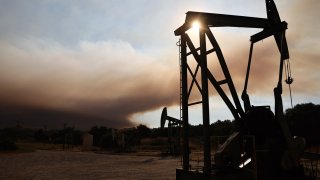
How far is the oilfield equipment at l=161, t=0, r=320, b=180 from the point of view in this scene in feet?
29.3

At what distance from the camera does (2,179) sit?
50.9 ft

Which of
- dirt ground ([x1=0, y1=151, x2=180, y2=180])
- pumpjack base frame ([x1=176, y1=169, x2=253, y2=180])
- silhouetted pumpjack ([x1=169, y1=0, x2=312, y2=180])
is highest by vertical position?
silhouetted pumpjack ([x1=169, y1=0, x2=312, y2=180])

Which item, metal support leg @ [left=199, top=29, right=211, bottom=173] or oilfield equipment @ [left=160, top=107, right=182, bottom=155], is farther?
oilfield equipment @ [left=160, top=107, right=182, bottom=155]

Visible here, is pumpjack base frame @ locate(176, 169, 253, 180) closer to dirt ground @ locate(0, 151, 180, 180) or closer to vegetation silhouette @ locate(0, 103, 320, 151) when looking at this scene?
vegetation silhouette @ locate(0, 103, 320, 151)

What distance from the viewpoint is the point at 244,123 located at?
10156 millimetres

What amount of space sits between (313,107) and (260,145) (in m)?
37.0

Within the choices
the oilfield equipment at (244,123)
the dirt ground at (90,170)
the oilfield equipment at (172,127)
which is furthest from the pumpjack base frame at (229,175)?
the oilfield equipment at (172,127)

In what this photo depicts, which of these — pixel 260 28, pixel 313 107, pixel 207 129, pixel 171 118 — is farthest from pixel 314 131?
pixel 207 129

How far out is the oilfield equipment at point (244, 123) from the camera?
8.93 m

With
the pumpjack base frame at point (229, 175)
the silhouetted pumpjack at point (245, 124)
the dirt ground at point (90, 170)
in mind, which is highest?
the silhouetted pumpjack at point (245, 124)

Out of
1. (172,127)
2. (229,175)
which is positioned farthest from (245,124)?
(172,127)

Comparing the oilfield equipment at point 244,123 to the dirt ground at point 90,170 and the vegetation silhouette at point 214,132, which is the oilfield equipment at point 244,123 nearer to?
the vegetation silhouette at point 214,132

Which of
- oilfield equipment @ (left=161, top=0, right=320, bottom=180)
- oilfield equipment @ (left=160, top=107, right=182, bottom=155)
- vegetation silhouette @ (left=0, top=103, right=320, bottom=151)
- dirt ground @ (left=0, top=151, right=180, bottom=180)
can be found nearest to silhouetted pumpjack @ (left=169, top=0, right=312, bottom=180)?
oilfield equipment @ (left=161, top=0, right=320, bottom=180)

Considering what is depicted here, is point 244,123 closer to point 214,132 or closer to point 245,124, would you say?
point 245,124
